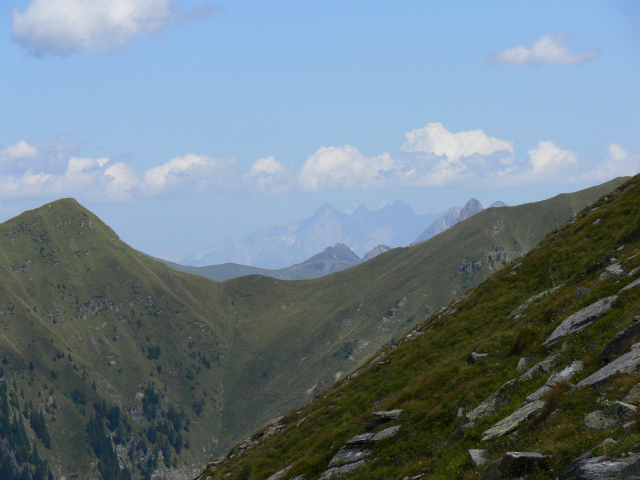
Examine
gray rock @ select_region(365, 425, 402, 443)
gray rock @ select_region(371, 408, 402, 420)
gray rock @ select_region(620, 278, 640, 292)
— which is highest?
gray rock @ select_region(620, 278, 640, 292)

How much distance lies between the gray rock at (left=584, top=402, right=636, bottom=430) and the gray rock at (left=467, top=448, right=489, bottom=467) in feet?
13.4

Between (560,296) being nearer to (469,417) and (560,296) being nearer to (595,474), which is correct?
(469,417)

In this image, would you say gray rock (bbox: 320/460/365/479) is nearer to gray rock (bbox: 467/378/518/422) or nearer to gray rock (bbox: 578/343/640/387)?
gray rock (bbox: 467/378/518/422)

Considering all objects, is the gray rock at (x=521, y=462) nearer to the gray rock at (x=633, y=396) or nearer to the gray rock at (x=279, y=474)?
the gray rock at (x=633, y=396)

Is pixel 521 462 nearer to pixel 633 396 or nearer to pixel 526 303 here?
pixel 633 396

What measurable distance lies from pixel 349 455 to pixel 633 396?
20203 millimetres

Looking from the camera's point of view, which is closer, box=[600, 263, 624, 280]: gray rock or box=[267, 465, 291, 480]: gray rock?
box=[600, 263, 624, 280]: gray rock

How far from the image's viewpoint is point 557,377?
22.9m

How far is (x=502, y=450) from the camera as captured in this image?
20078mm

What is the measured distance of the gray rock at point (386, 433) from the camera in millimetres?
31736

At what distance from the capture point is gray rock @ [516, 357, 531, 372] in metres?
28.2

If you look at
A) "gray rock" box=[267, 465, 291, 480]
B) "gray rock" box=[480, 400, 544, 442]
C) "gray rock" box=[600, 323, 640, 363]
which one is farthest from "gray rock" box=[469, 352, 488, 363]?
"gray rock" box=[267, 465, 291, 480]

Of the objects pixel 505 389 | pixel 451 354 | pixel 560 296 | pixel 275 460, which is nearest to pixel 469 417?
pixel 505 389

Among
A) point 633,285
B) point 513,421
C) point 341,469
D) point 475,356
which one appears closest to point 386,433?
point 341,469
